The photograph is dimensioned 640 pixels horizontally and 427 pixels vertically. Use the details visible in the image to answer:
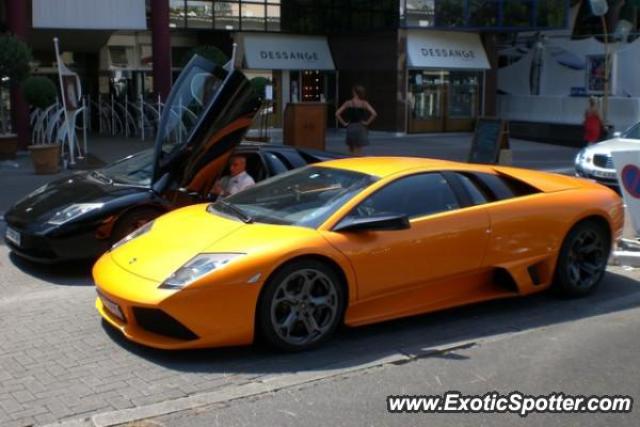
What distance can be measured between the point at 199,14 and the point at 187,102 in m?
19.3

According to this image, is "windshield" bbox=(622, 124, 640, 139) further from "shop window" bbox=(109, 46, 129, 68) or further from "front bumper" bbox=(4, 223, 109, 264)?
"shop window" bbox=(109, 46, 129, 68)

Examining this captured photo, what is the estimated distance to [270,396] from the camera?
4324mm

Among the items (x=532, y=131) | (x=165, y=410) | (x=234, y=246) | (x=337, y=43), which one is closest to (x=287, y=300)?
(x=234, y=246)

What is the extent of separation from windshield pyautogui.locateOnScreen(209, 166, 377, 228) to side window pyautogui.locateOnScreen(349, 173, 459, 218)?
0.14 metres

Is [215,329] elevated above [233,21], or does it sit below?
below

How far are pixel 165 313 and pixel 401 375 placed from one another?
1489mm

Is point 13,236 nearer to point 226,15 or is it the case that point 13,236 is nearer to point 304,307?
point 304,307

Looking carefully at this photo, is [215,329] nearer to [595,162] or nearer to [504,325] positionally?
[504,325]

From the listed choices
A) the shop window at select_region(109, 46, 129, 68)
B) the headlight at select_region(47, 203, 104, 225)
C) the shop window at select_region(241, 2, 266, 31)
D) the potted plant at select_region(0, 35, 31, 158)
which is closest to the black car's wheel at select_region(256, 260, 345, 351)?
the headlight at select_region(47, 203, 104, 225)

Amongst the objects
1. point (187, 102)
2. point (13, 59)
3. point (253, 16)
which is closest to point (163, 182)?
point (187, 102)

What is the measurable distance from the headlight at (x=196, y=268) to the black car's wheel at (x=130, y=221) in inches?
98.0

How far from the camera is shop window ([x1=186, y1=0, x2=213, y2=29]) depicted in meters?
25.6

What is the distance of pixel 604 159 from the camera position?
521 inches

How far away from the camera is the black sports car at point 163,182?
274 inches
